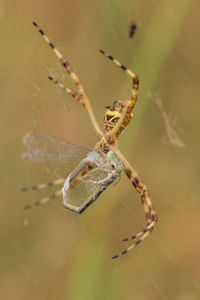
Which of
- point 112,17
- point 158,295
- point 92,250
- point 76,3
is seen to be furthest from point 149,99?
point 158,295

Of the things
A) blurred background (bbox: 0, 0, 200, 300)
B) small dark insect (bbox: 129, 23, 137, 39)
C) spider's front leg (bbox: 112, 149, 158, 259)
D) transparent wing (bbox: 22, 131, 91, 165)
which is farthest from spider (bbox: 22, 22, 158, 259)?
small dark insect (bbox: 129, 23, 137, 39)

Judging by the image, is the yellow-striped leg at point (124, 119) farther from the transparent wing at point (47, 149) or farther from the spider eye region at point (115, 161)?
the transparent wing at point (47, 149)

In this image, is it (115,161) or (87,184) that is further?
(115,161)

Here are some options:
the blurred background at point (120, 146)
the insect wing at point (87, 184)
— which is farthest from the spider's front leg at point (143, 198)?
the insect wing at point (87, 184)

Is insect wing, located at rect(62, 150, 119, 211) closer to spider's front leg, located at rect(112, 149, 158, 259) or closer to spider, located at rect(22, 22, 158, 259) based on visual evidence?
spider, located at rect(22, 22, 158, 259)

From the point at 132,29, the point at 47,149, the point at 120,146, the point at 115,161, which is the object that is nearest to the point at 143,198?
the point at 120,146

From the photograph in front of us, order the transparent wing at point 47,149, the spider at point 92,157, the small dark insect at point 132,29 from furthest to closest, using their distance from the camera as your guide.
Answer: the small dark insect at point 132,29, the spider at point 92,157, the transparent wing at point 47,149

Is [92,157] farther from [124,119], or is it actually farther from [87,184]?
[124,119]
